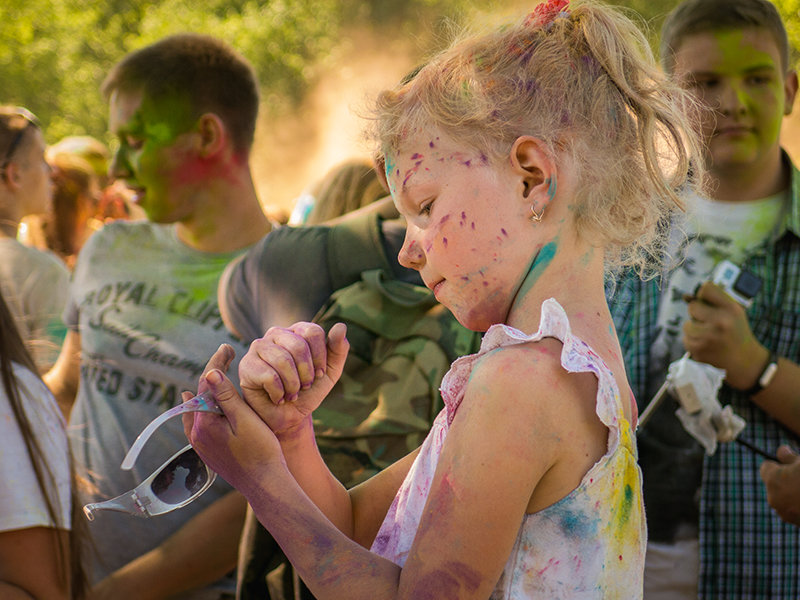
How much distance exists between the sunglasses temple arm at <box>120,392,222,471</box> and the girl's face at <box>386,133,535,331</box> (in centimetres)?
39

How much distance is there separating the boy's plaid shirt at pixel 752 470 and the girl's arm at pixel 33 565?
5.70 ft

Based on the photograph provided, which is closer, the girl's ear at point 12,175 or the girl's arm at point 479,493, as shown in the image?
the girl's arm at point 479,493

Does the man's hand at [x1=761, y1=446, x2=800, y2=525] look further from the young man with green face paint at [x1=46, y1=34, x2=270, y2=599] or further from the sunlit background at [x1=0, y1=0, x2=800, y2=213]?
the sunlit background at [x1=0, y1=0, x2=800, y2=213]

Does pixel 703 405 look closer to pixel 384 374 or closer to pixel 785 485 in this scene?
pixel 785 485

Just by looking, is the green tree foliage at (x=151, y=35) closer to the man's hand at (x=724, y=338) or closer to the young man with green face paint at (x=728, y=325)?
the young man with green face paint at (x=728, y=325)

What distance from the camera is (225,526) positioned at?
8.39 ft

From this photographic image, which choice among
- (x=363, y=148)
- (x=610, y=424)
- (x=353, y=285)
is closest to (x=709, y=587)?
(x=353, y=285)

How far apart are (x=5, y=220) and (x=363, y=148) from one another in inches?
115

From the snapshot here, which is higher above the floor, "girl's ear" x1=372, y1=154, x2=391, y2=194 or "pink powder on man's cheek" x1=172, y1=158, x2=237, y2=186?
"girl's ear" x1=372, y1=154, x2=391, y2=194

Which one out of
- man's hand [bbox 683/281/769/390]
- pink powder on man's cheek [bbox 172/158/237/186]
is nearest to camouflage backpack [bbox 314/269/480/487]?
man's hand [bbox 683/281/769/390]

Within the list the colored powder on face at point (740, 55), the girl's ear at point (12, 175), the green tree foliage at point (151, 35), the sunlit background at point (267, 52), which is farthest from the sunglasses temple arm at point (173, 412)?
the sunlit background at point (267, 52)

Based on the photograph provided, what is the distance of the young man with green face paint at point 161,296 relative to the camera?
258 cm

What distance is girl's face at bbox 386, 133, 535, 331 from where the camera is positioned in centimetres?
133

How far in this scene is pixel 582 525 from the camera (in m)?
1.22
